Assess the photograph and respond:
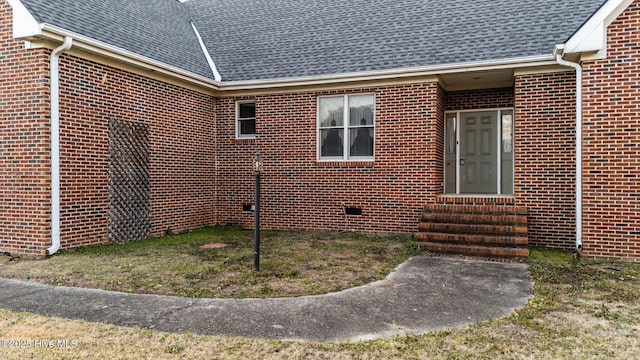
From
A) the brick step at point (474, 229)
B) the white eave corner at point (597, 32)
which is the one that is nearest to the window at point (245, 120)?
the brick step at point (474, 229)

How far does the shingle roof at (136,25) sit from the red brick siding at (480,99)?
623cm

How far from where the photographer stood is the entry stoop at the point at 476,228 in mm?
7760

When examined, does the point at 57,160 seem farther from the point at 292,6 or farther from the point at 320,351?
the point at 292,6

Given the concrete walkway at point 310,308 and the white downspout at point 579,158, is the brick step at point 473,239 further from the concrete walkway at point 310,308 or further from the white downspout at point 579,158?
the concrete walkway at point 310,308

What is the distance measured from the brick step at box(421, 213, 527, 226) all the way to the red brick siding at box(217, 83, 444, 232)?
96cm

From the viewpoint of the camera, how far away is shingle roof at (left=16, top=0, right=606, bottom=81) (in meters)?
9.18

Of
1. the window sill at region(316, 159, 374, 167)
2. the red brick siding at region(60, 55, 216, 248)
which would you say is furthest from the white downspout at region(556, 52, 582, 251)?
the red brick siding at region(60, 55, 216, 248)

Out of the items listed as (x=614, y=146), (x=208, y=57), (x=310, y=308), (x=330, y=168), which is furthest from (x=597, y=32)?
(x=208, y=57)

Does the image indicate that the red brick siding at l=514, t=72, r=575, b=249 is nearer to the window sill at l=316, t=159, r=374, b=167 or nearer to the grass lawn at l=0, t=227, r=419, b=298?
the grass lawn at l=0, t=227, r=419, b=298

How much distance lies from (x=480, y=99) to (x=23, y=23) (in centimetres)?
961

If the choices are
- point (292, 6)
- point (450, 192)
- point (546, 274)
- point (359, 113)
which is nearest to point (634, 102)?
point (546, 274)

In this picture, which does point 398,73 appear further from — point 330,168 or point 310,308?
point 310,308

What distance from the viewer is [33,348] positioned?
3676mm

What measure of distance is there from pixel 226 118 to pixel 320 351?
8.87m
